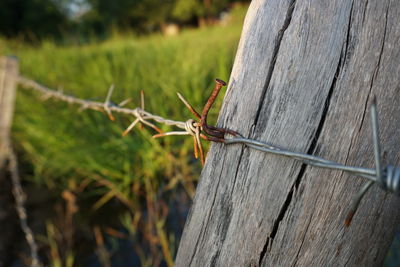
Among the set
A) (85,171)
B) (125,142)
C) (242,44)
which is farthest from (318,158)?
(85,171)

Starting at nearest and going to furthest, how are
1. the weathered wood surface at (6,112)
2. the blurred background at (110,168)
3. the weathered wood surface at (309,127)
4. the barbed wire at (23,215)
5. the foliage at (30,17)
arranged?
1. the weathered wood surface at (309,127)
2. the barbed wire at (23,215)
3. the blurred background at (110,168)
4. the weathered wood surface at (6,112)
5. the foliage at (30,17)

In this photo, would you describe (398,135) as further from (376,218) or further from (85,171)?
(85,171)

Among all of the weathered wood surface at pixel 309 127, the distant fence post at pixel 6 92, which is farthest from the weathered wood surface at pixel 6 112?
the weathered wood surface at pixel 309 127

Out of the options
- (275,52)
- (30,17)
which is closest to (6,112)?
(275,52)

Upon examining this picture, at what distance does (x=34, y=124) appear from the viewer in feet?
10.7

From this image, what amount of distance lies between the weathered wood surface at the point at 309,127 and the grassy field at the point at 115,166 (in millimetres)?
1329

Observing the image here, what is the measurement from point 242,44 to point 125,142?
1.85 meters

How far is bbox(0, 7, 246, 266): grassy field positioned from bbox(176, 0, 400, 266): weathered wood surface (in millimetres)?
1329

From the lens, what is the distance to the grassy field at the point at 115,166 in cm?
237

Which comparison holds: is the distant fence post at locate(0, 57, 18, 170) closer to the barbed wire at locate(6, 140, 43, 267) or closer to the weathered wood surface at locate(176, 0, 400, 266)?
the barbed wire at locate(6, 140, 43, 267)

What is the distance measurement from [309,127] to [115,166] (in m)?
2.12

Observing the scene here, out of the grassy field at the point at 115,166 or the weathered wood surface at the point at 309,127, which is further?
the grassy field at the point at 115,166

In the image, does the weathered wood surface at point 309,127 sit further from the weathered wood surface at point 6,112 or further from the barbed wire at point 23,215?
the weathered wood surface at point 6,112

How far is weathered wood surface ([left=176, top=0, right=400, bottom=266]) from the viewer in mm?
597
